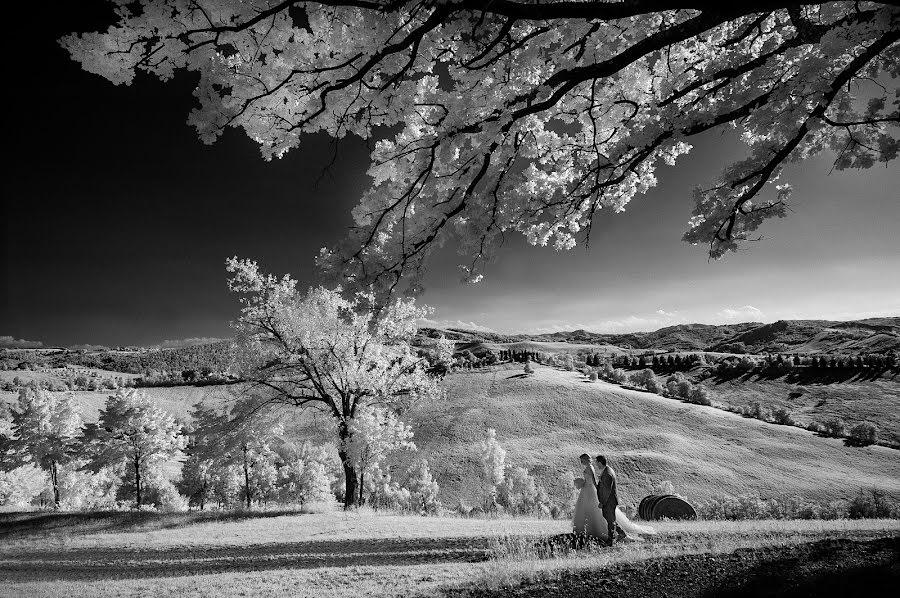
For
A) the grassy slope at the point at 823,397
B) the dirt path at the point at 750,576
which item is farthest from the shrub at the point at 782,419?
the dirt path at the point at 750,576

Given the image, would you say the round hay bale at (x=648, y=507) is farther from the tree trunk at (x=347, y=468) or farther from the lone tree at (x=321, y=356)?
the tree trunk at (x=347, y=468)

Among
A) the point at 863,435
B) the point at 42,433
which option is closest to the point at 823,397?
the point at 863,435

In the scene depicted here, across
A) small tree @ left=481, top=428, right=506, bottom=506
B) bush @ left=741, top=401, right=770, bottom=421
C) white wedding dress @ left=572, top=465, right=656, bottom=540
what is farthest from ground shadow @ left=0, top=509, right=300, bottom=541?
bush @ left=741, top=401, right=770, bottom=421

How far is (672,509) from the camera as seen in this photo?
19172 mm

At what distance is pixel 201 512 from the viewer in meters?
19.0

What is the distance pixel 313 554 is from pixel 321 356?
34.6ft

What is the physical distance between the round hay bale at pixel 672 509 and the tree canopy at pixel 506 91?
648 inches

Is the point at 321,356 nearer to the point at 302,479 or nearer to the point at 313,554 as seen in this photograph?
the point at 313,554

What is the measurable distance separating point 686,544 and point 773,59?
899 centimetres

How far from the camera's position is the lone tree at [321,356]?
20.0m

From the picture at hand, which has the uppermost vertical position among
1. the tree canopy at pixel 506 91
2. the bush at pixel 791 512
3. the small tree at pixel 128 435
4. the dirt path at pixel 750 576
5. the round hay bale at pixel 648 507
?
the tree canopy at pixel 506 91

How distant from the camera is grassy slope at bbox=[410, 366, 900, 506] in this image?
188ft

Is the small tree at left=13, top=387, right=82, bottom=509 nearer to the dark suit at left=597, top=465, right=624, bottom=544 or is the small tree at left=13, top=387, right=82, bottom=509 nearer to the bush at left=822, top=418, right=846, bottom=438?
the dark suit at left=597, top=465, right=624, bottom=544

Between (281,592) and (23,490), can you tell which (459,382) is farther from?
(281,592)
